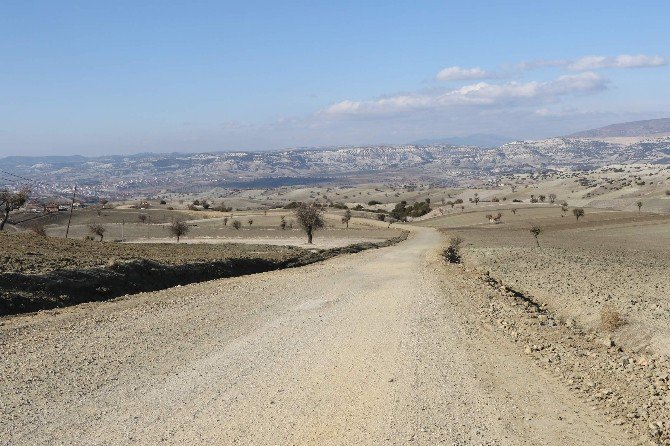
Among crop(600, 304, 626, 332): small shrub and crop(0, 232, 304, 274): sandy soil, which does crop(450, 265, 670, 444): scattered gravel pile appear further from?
crop(0, 232, 304, 274): sandy soil

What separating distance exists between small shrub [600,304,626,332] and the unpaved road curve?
10.5 ft

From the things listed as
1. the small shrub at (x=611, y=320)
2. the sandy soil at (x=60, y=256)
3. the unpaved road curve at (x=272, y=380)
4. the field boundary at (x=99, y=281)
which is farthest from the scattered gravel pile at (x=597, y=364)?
the sandy soil at (x=60, y=256)

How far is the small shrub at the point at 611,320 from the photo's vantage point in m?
17.3

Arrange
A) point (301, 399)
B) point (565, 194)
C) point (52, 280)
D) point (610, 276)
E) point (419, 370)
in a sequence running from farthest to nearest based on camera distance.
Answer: point (565, 194), point (610, 276), point (52, 280), point (419, 370), point (301, 399)

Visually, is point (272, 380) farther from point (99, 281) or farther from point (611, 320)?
point (99, 281)

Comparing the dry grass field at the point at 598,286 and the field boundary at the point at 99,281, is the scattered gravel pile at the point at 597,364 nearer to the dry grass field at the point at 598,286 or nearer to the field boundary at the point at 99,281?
the dry grass field at the point at 598,286

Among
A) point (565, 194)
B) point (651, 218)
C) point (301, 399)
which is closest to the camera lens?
point (301, 399)

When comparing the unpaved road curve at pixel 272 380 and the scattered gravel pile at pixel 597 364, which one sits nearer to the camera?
the unpaved road curve at pixel 272 380

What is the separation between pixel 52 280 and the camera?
850 inches

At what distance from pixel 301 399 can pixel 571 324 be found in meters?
A: 10.8

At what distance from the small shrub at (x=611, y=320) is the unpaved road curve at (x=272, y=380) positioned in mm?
3193

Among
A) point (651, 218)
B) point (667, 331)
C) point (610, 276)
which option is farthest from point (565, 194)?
point (667, 331)

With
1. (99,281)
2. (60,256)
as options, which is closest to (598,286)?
(99,281)

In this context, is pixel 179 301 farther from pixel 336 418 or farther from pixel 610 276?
pixel 610 276
